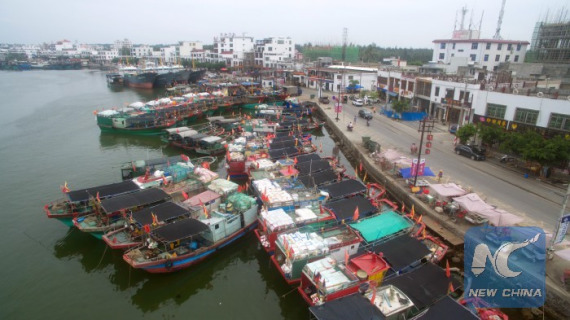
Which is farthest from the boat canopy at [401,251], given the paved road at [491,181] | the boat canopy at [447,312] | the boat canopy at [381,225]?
the paved road at [491,181]

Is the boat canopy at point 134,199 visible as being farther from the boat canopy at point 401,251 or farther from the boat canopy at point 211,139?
the boat canopy at point 211,139

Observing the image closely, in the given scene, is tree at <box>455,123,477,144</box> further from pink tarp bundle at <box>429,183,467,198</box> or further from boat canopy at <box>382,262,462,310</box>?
boat canopy at <box>382,262,462,310</box>

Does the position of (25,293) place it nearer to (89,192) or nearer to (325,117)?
(89,192)

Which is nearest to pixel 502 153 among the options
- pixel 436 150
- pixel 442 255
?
pixel 436 150

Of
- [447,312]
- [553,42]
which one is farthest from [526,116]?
[553,42]

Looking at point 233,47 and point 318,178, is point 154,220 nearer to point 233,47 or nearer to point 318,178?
point 318,178
